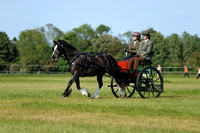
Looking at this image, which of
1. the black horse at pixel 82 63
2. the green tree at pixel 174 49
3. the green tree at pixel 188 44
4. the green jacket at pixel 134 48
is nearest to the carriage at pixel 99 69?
the black horse at pixel 82 63

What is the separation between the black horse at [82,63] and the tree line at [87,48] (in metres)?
50.5

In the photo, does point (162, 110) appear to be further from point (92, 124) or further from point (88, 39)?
point (88, 39)

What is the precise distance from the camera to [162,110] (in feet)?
33.4

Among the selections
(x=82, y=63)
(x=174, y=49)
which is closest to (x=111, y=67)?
(x=82, y=63)

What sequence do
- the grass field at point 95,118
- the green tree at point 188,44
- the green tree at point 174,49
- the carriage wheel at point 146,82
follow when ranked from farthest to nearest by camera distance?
the green tree at point 188,44
the green tree at point 174,49
the carriage wheel at point 146,82
the grass field at point 95,118

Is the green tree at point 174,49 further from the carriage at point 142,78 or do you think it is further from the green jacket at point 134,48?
the carriage at point 142,78

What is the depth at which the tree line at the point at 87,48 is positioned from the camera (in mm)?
74312

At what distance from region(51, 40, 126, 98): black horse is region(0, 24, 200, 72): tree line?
50.5m

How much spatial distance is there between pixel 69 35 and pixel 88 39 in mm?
14302

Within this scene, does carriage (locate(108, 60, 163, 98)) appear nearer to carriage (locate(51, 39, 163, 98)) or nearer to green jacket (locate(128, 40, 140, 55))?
carriage (locate(51, 39, 163, 98))

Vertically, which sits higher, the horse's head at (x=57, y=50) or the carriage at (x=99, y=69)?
the horse's head at (x=57, y=50)

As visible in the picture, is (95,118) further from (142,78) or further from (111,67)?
(142,78)

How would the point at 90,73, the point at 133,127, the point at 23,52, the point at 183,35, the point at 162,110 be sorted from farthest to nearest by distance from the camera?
the point at 23,52 < the point at 183,35 < the point at 90,73 < the point at 162,110 < the point at 133,127

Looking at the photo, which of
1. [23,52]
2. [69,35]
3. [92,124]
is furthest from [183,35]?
[92,124]
